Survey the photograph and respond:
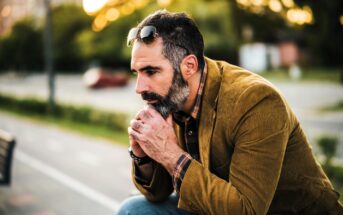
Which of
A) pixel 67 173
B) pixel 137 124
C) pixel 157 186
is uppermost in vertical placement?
pixel 137 124

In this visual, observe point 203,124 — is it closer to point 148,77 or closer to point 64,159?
point 148,77

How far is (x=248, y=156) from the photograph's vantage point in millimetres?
1717

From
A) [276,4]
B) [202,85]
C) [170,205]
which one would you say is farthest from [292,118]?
[276,4]

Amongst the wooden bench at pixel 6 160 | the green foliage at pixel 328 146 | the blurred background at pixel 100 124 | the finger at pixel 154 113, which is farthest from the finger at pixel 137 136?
the green foliage at pixel 328 146

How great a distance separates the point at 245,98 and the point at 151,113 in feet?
1.54

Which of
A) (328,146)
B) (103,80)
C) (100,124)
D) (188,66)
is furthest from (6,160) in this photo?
(103,80)

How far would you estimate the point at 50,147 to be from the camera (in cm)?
895

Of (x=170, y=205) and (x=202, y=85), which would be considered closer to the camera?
(x=202, y=85)

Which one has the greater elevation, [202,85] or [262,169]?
[202,85]

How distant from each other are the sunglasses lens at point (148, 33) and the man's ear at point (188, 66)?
0.20m

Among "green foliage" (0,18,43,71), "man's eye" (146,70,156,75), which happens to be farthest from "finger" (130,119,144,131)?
"green foliage" (0,18,43,71)

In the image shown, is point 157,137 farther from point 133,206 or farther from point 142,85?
point 133,206

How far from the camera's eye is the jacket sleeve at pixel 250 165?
1.70 meters

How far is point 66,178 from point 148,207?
14.3 ft
